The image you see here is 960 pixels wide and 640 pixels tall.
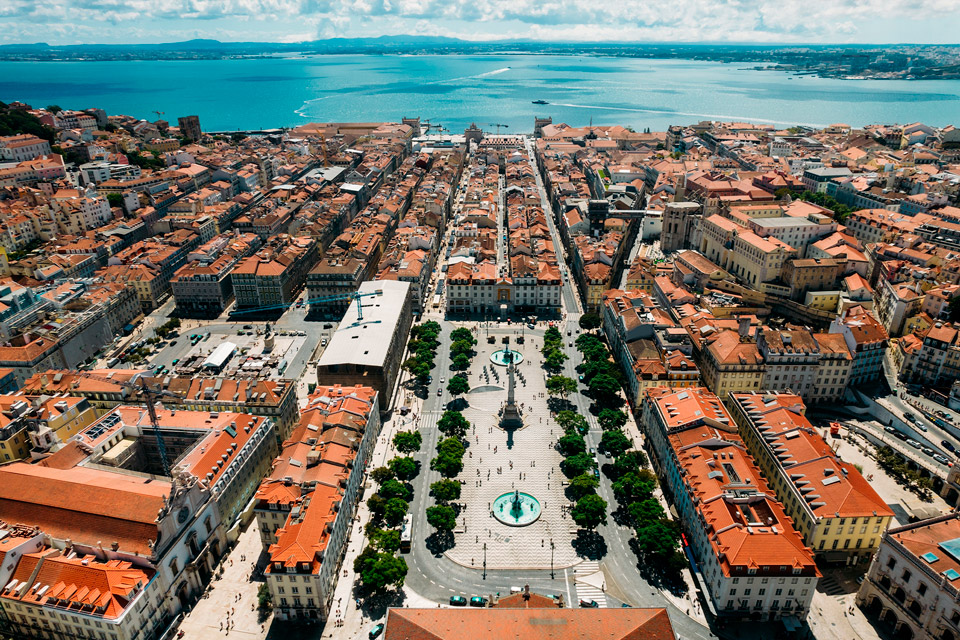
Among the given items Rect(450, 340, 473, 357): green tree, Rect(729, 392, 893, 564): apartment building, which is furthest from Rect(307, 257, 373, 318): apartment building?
Rect(729, 392, 893, 564): apartment building

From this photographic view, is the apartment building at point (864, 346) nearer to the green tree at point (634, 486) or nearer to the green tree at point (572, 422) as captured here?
Answer: the green tree at point (634, 486)

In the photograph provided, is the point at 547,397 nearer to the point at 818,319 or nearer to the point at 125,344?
the point at 818,319

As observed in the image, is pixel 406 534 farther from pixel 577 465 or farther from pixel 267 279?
pixel 267 279

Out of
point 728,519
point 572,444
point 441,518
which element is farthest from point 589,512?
point 441,518

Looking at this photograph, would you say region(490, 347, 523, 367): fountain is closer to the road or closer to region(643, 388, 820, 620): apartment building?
region(643, 388, 820, 620): apartment building

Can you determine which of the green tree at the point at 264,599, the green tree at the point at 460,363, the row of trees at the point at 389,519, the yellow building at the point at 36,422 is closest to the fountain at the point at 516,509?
the row of trees at the point at 389,519
